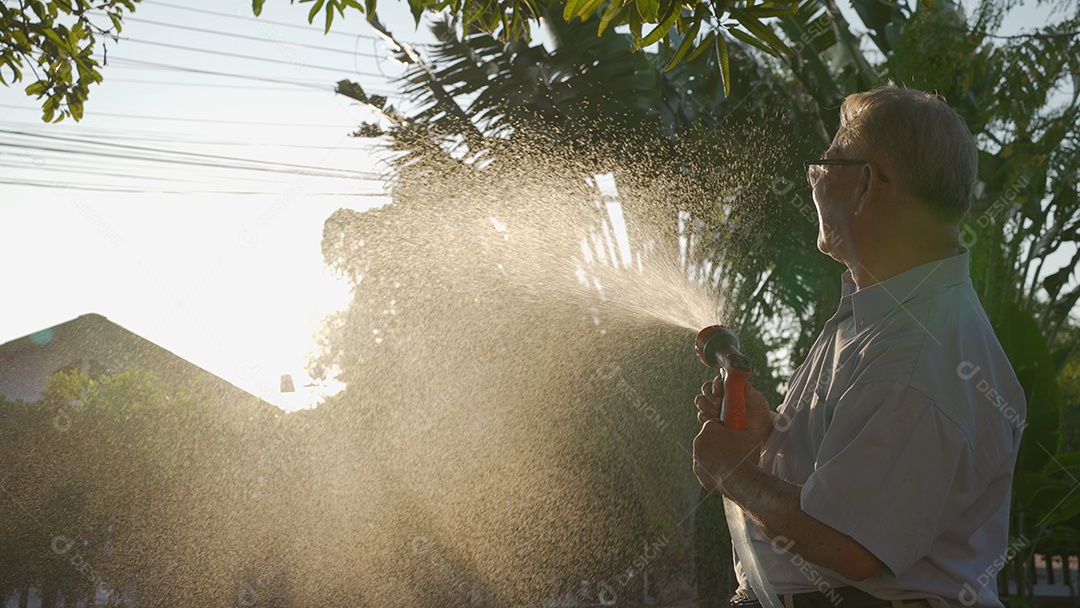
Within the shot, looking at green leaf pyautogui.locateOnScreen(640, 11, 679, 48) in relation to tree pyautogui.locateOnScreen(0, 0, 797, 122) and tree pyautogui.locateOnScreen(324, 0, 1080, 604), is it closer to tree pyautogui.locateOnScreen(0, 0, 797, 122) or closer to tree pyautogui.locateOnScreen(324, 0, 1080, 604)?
tree pyautogui.locateOnScreen(0, 0, 797, 122)

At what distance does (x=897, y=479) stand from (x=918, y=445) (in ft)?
0.25

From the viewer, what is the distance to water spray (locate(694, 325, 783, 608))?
7.03 feet

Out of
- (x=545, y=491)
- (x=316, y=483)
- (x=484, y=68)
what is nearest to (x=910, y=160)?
(x=484, y=68)

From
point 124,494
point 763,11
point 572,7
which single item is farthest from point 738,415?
point 124,494

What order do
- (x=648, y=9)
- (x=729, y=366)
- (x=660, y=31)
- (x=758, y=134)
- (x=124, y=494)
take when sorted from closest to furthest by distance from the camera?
(x=729, y=366) → (x=648, y=9) → (x=660, y=31) → (x=758, y=134) → (x=124, y=494)

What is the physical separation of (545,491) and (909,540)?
10774 millimetres

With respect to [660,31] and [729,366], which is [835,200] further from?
[660,31]

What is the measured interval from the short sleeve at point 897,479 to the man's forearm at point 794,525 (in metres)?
0.03

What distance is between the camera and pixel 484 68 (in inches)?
382

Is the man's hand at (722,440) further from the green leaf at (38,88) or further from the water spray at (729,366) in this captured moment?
the green leaf at (38,88)

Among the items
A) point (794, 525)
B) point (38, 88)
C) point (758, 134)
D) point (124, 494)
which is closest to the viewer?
point (794, 525)

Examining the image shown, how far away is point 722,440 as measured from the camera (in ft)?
7.09

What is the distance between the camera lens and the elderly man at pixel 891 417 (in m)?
1.70

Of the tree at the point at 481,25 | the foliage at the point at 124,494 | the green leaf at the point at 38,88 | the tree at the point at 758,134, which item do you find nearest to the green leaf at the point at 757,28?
the tree at the point at 481,25
